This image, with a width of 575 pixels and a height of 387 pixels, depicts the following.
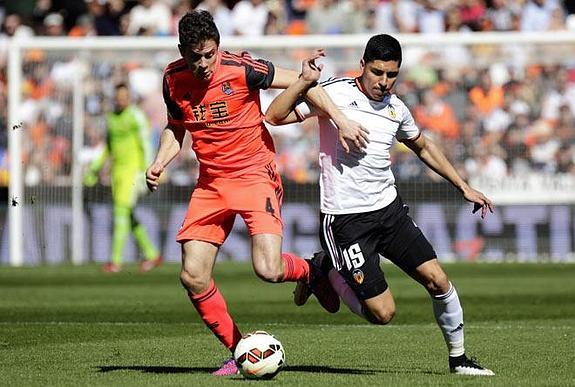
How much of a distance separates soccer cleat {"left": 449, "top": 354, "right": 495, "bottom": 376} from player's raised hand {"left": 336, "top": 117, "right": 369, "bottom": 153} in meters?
1.57

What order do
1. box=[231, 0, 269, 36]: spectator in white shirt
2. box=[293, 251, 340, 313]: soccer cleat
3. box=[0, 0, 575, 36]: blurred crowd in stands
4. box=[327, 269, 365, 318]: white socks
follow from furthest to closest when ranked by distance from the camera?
box=[231, 0, 269, 36]: spectator in white shirt
box=[0, 0, 575, 36]: blurred crowd in stands
box=[293, 251, 340, 313]: soccer cleat
box=[327, 269, 365, 318]: white socks

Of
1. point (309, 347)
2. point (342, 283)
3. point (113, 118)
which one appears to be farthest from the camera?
point (113, 118)

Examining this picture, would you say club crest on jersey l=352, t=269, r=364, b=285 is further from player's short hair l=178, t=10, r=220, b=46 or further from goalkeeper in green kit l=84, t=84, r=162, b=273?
goalkeeper in green kit l=84, t=84, r=162, b=273

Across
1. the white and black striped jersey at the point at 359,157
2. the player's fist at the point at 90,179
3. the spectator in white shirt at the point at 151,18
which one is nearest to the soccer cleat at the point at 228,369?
the white and black striped jersey at the point at 359,157

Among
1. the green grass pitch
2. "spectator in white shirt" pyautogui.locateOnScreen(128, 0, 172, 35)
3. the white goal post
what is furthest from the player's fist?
"spectator in white shirt" pyautogui.locateOnScreen(128, 0, 172, 35)

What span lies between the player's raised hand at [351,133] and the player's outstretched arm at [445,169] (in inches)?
30.5

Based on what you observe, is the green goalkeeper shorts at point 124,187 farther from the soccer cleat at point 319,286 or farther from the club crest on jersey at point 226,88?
the club crest on jersey at point 226,88

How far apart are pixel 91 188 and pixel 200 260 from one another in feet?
46.5

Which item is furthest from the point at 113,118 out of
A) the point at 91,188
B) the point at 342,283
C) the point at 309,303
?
the point at 342,283

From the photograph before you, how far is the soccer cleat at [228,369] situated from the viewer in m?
8.68

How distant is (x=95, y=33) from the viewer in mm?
26453

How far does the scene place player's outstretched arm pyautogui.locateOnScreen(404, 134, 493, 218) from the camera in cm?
891

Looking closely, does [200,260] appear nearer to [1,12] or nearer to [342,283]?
[342,283]

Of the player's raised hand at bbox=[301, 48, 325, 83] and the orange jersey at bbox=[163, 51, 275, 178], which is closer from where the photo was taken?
the player's raised hand at bbox=[301, 48, 325, 83]
